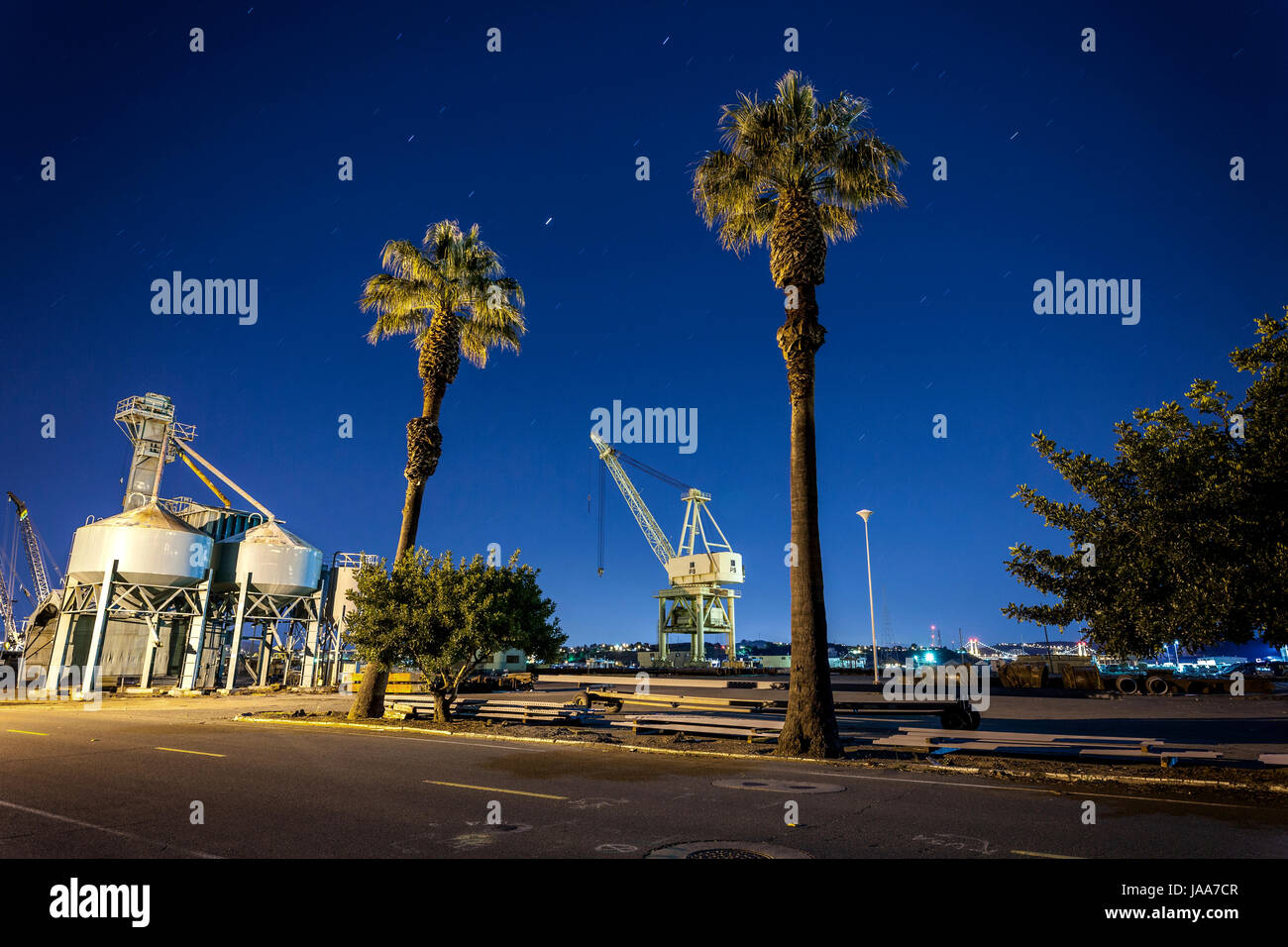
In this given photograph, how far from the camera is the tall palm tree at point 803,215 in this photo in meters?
14.6

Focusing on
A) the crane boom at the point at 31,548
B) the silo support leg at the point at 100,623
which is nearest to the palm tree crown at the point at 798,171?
the silo support leg at the point at 100,623

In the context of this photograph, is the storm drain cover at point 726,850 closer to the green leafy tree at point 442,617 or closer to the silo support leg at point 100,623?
the green leafy tree at point 442,617

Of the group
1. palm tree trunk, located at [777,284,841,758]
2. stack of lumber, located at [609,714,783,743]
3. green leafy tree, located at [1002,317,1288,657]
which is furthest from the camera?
stack of lumber, located at [609,714,783,743]

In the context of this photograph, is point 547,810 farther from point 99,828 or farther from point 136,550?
point 136,550

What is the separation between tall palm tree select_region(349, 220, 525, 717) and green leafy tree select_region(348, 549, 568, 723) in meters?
2.37

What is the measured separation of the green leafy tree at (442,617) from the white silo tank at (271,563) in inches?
1368

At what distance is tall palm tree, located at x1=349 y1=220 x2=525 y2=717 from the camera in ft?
78.4

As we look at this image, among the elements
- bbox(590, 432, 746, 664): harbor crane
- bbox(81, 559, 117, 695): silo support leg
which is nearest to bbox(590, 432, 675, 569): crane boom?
bbox(590, 432, 746, 664): harbor crane

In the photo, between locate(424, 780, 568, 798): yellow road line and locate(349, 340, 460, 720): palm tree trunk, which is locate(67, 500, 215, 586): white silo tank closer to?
locate(349, 340, 460, 720): palm tree trunk

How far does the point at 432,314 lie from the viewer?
2577cm

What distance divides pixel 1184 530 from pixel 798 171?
36.0ft

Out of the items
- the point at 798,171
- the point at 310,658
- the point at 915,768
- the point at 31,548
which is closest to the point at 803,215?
the point at 798,171
